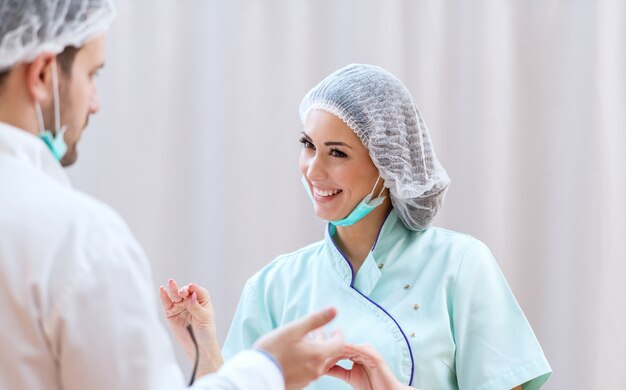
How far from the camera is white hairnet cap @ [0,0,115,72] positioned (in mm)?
1174

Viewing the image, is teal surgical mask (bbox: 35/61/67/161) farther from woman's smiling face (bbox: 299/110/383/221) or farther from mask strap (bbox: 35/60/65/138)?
woman's smiling face (bbox: 299/110/383/221)

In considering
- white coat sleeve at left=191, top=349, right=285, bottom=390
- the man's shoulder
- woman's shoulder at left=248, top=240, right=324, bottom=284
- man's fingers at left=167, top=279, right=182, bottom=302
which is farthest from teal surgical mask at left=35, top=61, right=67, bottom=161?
woman's shoulder at left=248, top=240, right=324, bottom=284

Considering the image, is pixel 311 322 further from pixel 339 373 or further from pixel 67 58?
pixel 339 373

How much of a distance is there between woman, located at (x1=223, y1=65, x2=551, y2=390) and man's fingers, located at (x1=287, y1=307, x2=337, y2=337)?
0.83m

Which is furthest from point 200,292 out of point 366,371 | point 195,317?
point 366,371

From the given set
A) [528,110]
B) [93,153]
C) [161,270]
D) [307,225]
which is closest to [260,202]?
[307,225]

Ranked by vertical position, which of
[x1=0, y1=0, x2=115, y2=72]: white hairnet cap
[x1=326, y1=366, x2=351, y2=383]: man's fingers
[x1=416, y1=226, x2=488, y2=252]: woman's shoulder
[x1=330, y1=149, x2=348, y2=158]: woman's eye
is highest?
[x1=0, y1=0, x2=115, y2=72]: white hairnet cap

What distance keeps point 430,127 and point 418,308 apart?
1196 mm

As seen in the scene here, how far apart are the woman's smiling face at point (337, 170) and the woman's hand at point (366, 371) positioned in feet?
1.41

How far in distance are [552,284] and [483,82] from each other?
32.6 inches

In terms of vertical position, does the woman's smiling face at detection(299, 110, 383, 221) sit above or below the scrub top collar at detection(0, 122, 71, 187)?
below

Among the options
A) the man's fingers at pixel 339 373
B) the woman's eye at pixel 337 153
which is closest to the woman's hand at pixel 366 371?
the man's fingers at pixel 339 373

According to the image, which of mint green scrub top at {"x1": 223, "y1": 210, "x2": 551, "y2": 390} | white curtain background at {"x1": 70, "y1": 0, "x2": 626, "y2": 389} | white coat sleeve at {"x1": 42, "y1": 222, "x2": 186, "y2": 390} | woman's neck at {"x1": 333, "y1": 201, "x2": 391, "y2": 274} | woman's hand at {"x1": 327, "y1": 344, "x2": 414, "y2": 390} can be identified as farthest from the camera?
white curtain background at {"x1": 70, "y1": 0, "x2": 626, "y2": 389}

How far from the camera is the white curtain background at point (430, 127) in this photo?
10.2 feet
